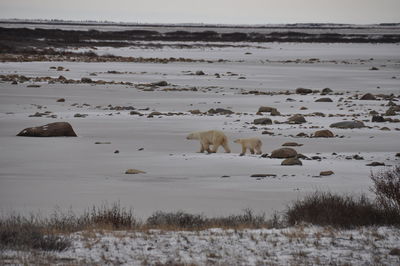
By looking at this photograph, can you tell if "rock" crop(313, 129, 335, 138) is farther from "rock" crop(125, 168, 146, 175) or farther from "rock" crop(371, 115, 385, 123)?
"rock" crop(125, 168, 146, 175)

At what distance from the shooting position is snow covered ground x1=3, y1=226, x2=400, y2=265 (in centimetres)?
717

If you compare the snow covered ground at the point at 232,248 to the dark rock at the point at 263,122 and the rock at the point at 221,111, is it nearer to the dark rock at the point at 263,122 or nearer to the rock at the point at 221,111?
the dark rock at the point at 263,122

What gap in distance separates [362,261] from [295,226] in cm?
172

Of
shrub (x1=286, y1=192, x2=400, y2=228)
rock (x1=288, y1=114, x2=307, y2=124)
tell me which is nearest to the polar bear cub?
rock (x1=288, y1=114, x2=307, y2=124)

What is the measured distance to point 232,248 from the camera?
7.70m

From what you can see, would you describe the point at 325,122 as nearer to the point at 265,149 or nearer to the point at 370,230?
the point at 265,149

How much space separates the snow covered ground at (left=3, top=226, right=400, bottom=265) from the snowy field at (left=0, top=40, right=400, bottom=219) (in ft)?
7.86

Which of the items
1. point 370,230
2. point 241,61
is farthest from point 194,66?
point 370,230

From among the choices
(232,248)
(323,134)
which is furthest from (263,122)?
(232,248)

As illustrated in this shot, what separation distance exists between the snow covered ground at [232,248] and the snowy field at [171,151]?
2395 millimetres

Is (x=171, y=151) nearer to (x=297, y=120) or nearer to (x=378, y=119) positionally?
(x=297, y=120)

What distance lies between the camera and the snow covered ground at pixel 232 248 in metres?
7.17

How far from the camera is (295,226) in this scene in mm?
8891

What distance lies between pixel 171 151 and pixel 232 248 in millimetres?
9256
